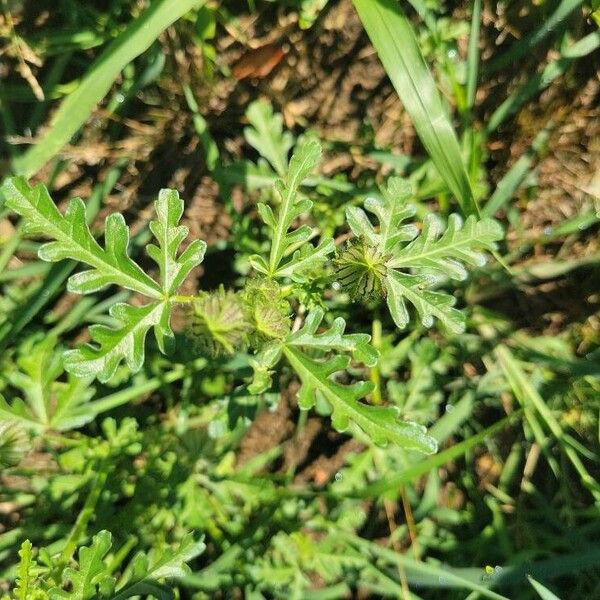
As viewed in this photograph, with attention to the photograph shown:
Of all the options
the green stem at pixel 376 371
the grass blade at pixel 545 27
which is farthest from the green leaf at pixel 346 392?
the grass blade at pixel 545 27

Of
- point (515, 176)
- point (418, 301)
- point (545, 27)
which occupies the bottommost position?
point (418, 301)

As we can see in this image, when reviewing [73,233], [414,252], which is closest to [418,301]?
[414,252]

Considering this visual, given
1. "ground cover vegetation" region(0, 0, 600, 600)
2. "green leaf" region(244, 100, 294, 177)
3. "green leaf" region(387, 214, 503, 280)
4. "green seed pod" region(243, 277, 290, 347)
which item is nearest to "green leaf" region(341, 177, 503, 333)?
"green leaf" region(387, 214, 503, 280)

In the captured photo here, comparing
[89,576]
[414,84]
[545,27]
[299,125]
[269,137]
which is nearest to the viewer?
[89,576]

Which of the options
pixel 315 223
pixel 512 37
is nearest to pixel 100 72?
pixel 315 223

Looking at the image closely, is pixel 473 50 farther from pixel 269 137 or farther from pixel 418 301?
pixel 418 301

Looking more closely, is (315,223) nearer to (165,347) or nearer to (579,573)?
(165,347)
